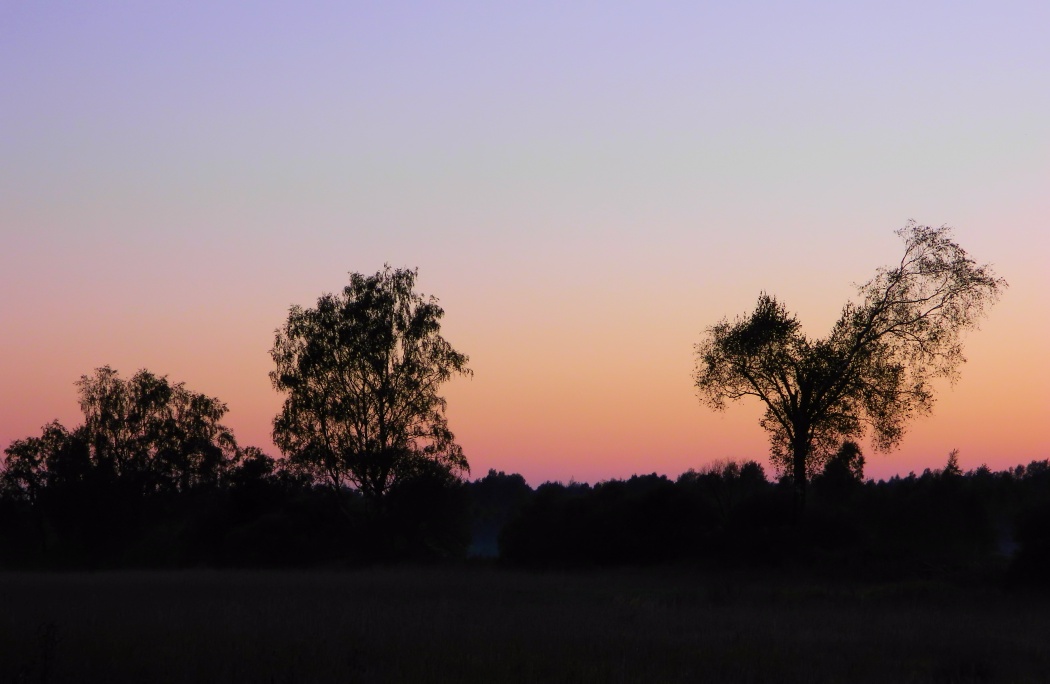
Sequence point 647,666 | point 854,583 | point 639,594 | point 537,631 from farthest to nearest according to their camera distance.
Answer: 1. point 854,583
2. point 639,594
3. point 537,631
4. point 647,666

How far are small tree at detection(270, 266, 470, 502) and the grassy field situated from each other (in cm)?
1948

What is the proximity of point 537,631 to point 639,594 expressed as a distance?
1045cm

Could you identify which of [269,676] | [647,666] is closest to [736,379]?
[647,666]

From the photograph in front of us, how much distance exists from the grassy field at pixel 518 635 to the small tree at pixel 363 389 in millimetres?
19481

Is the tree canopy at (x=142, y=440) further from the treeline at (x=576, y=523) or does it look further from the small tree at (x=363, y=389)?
the small tree at (x=363, y=389)

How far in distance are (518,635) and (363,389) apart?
32.3m

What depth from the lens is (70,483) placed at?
61.5 meters

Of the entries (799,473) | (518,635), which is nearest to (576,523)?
(799,473)

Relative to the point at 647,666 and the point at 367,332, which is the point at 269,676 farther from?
the point at 367,332

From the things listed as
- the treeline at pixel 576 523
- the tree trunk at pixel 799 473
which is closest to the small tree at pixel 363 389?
the treeline at pixel 576 523

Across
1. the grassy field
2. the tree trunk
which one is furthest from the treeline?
the grassy field

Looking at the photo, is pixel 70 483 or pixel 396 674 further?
pixel 70 483

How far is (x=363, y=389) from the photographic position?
4869 centimetres

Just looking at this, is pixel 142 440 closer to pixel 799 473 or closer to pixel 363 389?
pixel 363 389
